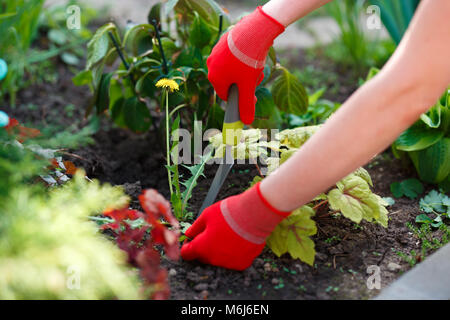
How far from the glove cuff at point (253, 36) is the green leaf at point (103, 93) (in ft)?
1.93

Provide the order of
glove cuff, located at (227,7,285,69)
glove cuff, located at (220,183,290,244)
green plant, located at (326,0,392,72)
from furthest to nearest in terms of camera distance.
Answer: green plant, located at (326,0,392,72) → glove cuff, located at (227,7,285,69) → glove cuff, located at (220,183,290,244)

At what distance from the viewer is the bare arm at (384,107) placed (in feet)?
3.02

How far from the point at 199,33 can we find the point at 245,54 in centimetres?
37

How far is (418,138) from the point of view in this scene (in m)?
1.67

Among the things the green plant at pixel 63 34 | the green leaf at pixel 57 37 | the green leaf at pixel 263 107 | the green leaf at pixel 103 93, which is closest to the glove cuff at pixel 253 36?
the green leaf at pixel 263 107

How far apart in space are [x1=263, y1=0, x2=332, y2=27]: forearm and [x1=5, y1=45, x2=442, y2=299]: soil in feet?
2.03

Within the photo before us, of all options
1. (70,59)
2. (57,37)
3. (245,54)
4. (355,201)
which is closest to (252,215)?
(355,201)

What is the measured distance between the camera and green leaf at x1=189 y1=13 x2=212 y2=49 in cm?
164

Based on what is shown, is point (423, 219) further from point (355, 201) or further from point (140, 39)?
point (140, 39)

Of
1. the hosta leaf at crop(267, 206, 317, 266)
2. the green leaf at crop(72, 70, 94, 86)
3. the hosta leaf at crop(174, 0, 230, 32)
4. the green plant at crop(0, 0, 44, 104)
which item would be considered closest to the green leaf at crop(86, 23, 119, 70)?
the green leaf at crop(72, 70, 94, 86)

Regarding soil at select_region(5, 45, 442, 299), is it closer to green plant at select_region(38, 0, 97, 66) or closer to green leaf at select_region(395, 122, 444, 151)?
green leaf at select_region(395, 122, 444, 151)
